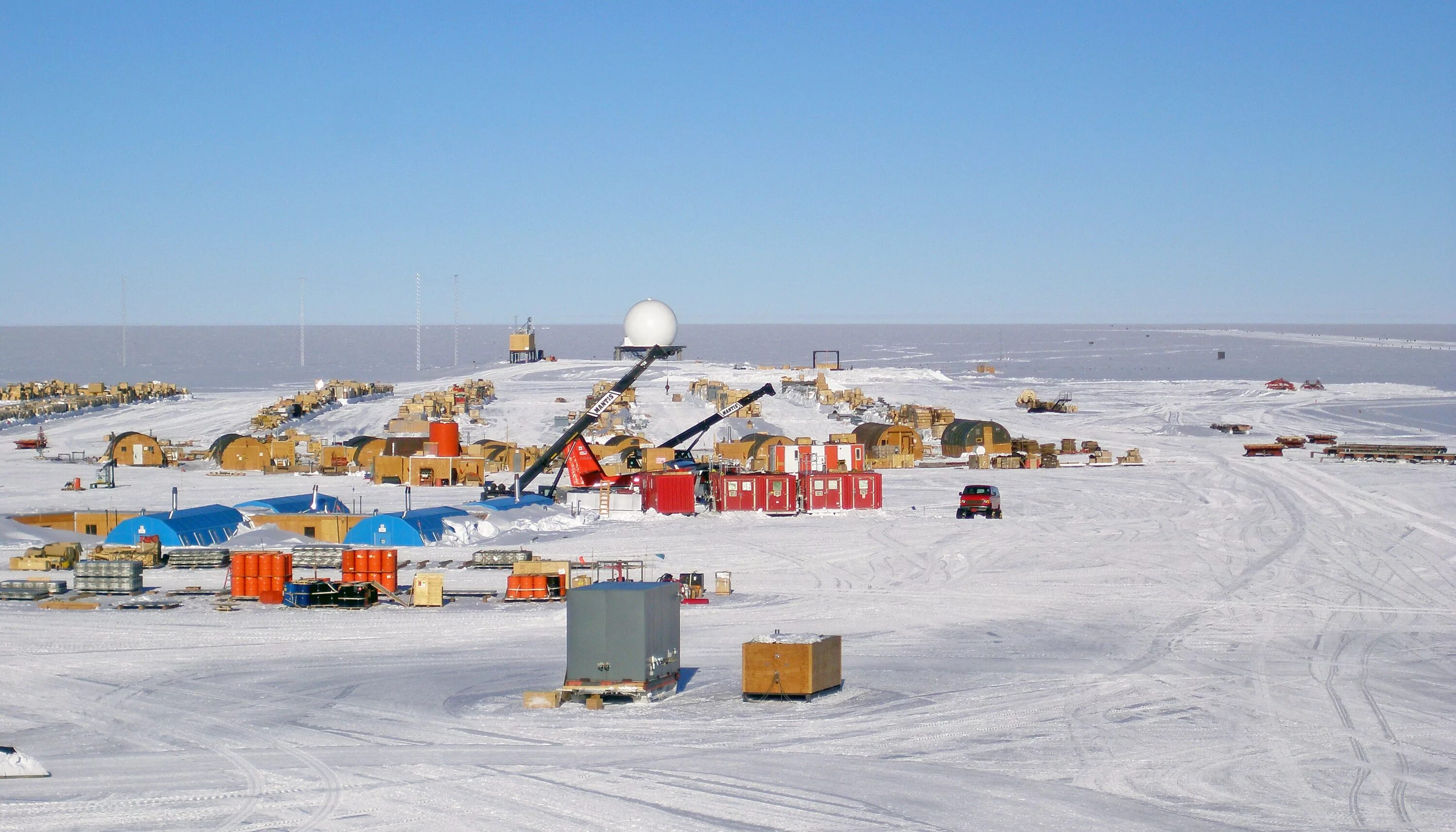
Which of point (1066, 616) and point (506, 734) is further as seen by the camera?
point (1066, 616)

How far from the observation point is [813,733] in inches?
601

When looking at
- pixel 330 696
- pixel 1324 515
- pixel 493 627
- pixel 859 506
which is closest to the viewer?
pixel 330 696

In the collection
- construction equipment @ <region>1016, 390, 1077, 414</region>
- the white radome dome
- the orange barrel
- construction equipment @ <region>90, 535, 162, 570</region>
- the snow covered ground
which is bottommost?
the snow covered ground

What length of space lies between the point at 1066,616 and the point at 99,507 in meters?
27.2

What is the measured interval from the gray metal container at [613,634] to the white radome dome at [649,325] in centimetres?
2354

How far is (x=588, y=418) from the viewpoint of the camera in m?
41.1

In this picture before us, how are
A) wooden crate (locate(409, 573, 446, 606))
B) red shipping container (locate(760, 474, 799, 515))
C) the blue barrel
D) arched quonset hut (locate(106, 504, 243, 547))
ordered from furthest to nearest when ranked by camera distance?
red shipping container (locate(760, 474, 799, 515)), arched quonset hut (locate(106, 504, 243, 547)), the blue barrel, wooden crate (locate(409, 573, 446, 606))

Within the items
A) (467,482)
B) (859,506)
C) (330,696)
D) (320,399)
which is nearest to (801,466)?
(859,506)

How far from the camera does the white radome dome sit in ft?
131

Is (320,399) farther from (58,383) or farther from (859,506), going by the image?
(859,506)

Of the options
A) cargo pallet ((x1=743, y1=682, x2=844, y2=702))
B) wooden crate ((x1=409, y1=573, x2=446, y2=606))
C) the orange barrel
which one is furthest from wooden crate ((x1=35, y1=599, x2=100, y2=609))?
the orange barrel

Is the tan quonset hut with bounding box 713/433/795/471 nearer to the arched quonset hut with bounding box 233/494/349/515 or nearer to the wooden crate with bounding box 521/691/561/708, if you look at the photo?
the arched quonset hut with bounding box 233/494/349/515

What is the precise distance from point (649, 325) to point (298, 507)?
10819mm

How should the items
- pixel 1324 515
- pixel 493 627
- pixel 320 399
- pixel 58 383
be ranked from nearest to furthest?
pixel 493 627 → pixel 1324 515 → pixel 320 399 → pixel 58 383
